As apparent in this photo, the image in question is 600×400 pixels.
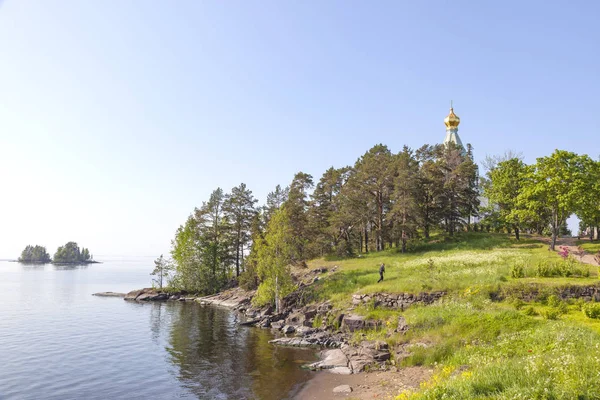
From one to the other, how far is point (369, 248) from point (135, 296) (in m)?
43.4

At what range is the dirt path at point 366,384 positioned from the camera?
1861cm

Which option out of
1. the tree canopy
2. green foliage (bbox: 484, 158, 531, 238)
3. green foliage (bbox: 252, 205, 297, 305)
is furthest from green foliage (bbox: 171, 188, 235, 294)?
green foliage (bbox: 484, 158, 531, 238)

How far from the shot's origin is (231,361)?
27516 mm

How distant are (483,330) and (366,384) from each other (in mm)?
7595

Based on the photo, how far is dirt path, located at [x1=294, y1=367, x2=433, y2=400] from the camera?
61.1ft

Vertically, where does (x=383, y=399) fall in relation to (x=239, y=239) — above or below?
below

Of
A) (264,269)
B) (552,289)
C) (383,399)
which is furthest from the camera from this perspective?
(264,269)

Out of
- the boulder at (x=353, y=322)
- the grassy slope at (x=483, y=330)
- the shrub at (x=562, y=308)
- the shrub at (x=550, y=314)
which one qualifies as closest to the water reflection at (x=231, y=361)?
the boulder at (x=353, y=322)

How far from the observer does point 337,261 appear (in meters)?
56.5

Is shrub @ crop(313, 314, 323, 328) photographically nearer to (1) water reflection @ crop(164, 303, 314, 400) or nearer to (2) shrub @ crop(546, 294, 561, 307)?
(1) water reflection @ crop(164, 303, 314, 400)

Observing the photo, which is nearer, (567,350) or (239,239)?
(567,350)

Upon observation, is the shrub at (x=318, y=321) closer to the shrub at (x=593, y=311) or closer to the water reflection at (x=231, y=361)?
the water reflection at (x=231, y=361)

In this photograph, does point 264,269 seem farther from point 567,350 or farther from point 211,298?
point 567,350

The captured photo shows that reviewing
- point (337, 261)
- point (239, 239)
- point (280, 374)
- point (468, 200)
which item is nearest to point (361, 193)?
point (337, 261)
